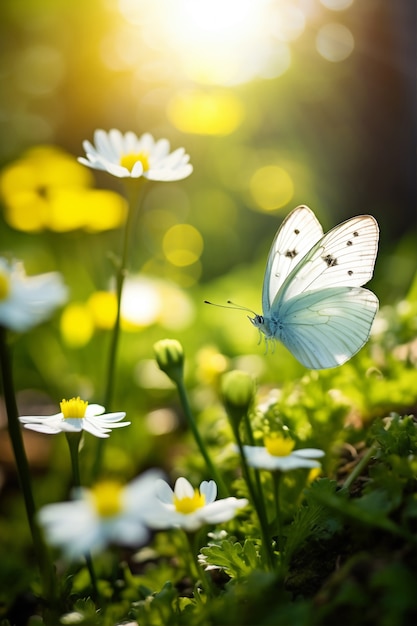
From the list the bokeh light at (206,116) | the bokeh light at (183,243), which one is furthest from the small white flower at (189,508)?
the bokeh light at (183,243)

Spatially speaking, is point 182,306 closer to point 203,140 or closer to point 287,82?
point 203,140

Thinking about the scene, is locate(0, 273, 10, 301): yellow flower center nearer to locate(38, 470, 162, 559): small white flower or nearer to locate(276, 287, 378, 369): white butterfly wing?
locate(38, 470, 162, 559): small white flower

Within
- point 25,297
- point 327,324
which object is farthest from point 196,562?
point 327,324

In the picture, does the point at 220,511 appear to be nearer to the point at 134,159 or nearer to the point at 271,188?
the point at 134,159

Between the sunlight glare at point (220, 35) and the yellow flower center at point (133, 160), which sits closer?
the yellow flower center at point (133, 160)

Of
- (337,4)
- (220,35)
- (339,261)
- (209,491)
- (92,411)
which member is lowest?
(209,491)

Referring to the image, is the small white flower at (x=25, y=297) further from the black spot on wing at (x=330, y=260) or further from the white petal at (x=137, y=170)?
the black spot on wing at (x=330, y=260)

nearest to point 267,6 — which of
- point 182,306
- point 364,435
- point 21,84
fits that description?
point 21,84
